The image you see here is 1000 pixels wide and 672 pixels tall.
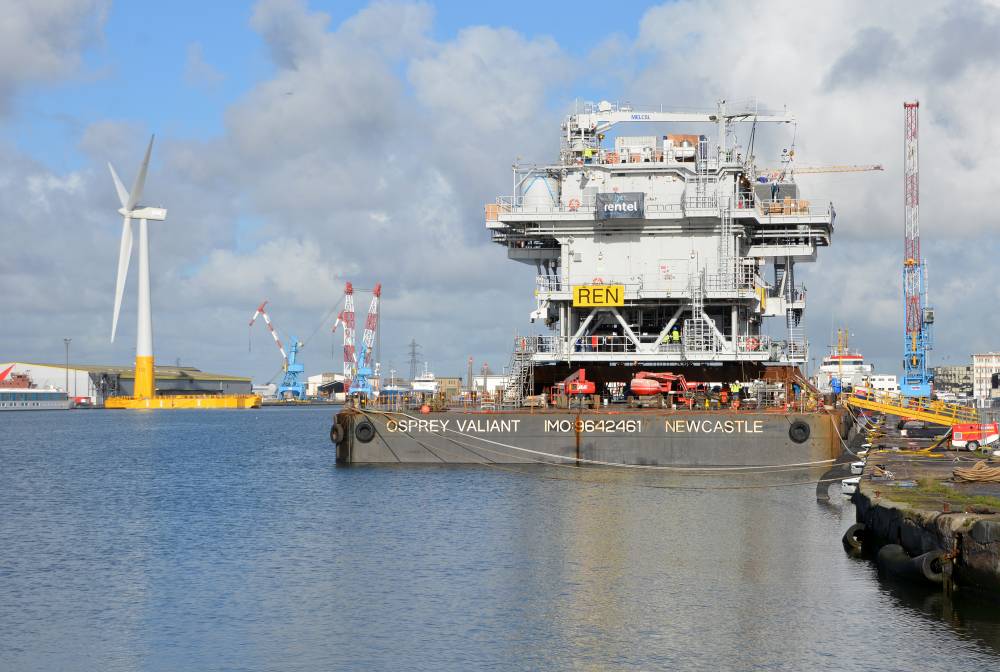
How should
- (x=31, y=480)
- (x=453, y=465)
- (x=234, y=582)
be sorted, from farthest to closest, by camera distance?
1. (x=31, y=480)
2. (x=453, y=465)
3. (x=234, y=582)

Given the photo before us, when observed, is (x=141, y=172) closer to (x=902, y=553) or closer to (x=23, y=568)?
(x=23, y=568)

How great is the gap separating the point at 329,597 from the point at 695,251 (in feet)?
109

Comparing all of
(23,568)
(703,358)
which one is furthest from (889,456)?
(23,568)

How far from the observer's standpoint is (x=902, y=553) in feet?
92.2

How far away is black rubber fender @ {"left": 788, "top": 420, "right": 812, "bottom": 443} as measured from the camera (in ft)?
165

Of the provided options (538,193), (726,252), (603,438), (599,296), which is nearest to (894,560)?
(603,438)

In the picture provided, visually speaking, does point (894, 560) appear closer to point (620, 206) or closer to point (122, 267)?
point (620, 206)

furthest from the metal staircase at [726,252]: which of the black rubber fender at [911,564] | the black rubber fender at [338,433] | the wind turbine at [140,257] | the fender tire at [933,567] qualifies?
the wind turbine at [140,257]

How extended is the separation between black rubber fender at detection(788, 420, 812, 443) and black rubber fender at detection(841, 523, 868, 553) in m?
17.5

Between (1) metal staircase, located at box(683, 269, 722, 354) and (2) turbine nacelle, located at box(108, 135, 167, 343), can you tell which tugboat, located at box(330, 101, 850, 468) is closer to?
(1) metal staircase, located at box(683, 269, 722, 354)

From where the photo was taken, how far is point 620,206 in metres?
55.6

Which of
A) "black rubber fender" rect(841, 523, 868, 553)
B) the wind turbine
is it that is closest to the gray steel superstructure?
"black rubber fender" rect(841, 523, 868, 553)

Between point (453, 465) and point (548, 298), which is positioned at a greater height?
point (548, 298)

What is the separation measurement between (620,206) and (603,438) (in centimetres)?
1174
